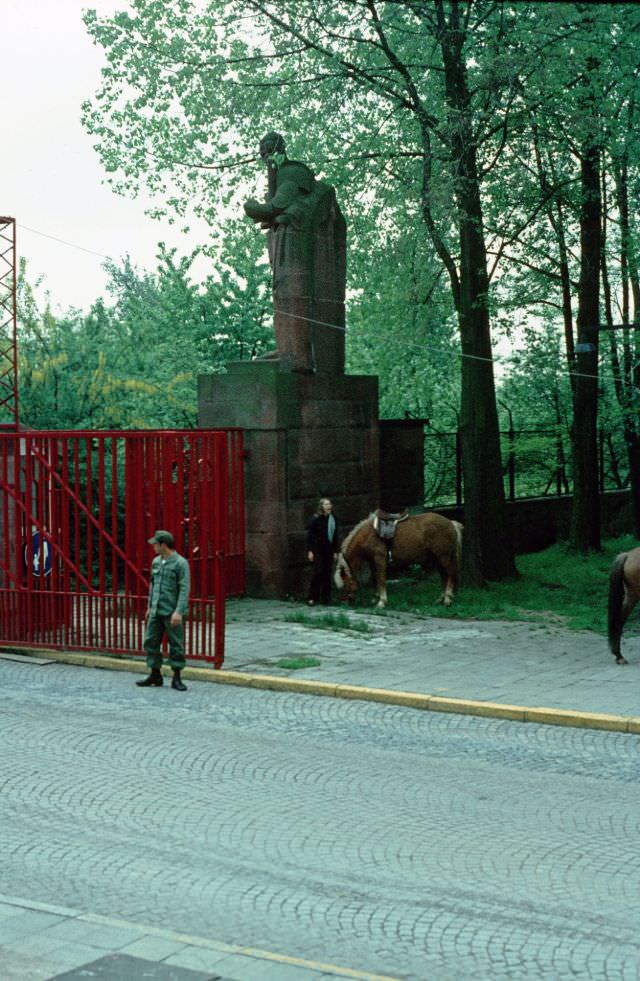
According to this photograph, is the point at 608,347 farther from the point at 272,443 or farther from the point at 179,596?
the point at 179,596

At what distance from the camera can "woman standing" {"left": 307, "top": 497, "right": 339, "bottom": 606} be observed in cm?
2173

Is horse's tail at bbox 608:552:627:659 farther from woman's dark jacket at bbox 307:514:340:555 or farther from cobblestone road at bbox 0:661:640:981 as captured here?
woman's dark jacket at bbox 307:514:340:555

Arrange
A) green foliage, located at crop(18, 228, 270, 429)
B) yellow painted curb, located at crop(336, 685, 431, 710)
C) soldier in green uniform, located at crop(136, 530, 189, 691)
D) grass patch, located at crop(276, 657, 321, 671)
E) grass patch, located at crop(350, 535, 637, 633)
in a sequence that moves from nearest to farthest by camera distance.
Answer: yellow painted curb, located at crop(336, 685, 431, 710) < soldier in green uniform, located at crop(136, 530, 189, 691) < grass patch, located at crop(276, 657, 321, 671) < grass patch, located at crop(350, 535, 637, 633) < green foliage, located at crop(18, 228, 270, 429)

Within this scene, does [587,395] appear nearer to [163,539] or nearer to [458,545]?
[458,545]

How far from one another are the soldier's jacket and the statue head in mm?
9948

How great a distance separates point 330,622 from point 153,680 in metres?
4.48

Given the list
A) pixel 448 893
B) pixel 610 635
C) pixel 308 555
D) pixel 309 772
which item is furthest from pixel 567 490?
pixel 448 893

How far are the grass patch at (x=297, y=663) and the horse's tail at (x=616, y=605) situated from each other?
355 centimetres

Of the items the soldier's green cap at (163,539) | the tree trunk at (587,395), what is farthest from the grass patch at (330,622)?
the tree trunk at (587,395)

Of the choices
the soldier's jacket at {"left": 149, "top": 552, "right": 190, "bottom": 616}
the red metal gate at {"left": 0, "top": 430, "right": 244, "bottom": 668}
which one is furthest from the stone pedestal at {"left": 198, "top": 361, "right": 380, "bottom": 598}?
the soldier's jacket at {"left": 149, "top": 552, "right": 190, "bottom": 616}

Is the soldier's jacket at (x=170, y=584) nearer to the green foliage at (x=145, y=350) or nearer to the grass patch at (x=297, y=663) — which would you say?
the grass patch at (x=297, y=663)

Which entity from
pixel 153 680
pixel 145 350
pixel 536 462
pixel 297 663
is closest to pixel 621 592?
pixel 297 663

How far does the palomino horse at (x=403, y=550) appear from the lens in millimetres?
22062

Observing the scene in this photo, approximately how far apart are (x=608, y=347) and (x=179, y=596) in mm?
19939
